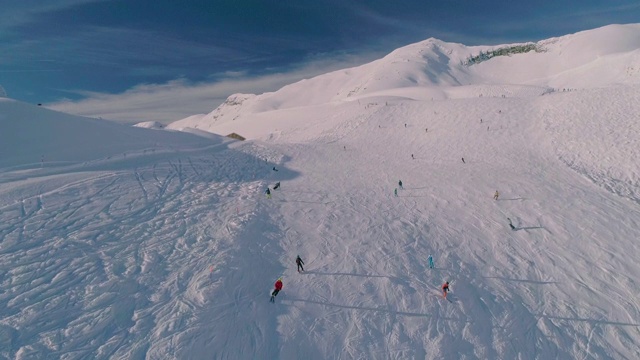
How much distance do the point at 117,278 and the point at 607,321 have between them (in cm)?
1725

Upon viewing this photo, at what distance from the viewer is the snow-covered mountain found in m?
119

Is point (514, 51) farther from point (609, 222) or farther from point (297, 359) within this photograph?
point (297, 359)

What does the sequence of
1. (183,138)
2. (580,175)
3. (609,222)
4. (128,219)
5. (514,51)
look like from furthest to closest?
(514,51), (183,138), (580,175), (609,222), (128,219)

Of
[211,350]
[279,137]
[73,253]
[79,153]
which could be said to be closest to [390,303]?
[211,350]

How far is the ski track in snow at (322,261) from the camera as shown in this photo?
1000cm

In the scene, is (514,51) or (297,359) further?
(514,51)

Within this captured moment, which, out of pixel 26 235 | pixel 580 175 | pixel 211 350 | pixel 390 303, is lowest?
pixel 580 175

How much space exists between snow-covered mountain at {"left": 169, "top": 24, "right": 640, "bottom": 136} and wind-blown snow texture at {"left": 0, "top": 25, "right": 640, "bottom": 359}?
7712 cm

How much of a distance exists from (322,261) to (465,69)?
174598 mm

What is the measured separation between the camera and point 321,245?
15055mm

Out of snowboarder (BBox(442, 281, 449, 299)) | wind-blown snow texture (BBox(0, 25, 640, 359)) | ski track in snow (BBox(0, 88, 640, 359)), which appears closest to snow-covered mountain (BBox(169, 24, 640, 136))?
wind-blown snow texture (BBox(0, 25, 640, 359))

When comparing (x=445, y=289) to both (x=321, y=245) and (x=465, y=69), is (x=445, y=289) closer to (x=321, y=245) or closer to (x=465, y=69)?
(x=321, y=245)

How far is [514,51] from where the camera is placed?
593 feet

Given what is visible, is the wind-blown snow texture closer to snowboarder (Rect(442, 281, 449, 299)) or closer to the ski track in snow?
the ski track in snow
